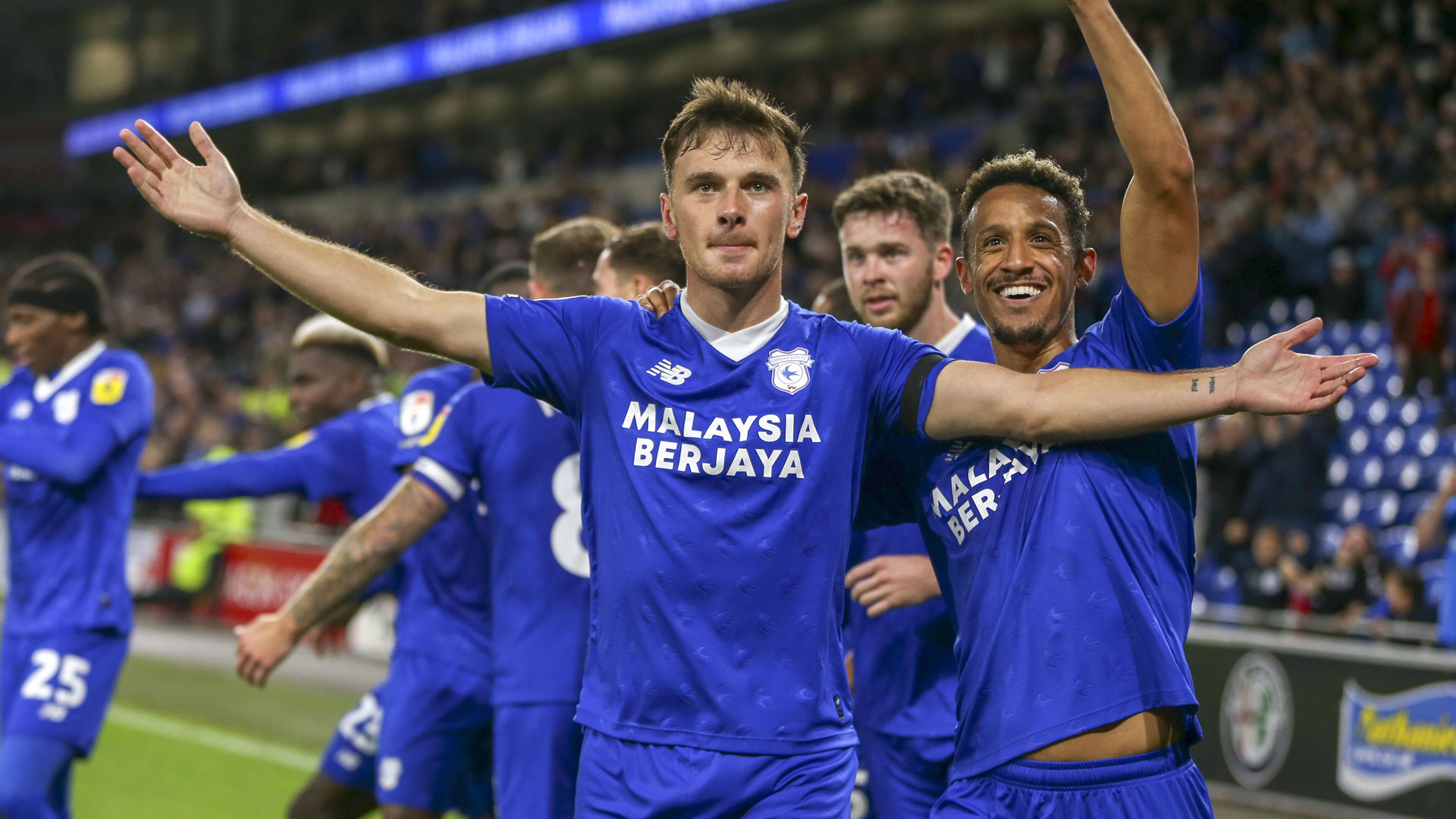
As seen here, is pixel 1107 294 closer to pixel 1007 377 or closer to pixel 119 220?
pixel 1007 377

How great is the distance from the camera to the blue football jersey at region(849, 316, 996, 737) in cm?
417

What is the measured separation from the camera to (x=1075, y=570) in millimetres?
2926

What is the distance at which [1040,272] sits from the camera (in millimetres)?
3107

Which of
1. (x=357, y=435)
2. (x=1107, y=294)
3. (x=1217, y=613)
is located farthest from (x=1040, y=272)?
(x=1107, y=294)

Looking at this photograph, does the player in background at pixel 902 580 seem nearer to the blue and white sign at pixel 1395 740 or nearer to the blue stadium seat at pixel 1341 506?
the blue and white sign at pixel 1395 740

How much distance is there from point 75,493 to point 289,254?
10.2 feet

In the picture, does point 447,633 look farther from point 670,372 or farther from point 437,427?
point 670,372

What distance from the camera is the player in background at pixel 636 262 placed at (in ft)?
13.8

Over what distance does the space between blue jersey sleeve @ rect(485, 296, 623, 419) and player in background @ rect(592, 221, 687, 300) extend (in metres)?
1.04

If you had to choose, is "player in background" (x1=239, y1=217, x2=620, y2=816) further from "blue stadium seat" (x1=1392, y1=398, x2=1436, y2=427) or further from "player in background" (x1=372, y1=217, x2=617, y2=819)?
"blue stadium seat" (x1=1392, y1=398, x2=1436, y2=427)

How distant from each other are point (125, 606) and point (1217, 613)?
6.73 metres

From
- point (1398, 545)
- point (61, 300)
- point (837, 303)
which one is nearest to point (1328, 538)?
point (1398, 545)

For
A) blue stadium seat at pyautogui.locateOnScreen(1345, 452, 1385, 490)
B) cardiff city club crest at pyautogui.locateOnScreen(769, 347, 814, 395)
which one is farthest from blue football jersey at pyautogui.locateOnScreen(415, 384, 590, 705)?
blue stadium seat at pyautogui.locateOnScreen(1345, 452, 1385, 490)

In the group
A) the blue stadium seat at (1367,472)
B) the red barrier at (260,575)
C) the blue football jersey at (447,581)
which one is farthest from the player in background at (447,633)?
the red barrier at (260,575)
